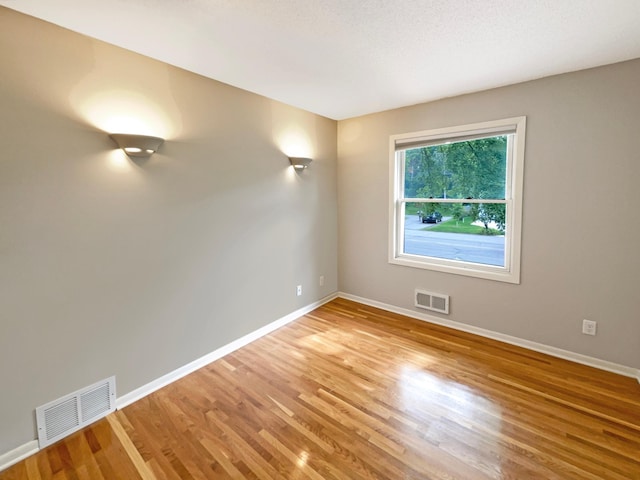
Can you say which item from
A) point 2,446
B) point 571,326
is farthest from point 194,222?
point 571,326

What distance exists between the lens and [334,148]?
13.0ft

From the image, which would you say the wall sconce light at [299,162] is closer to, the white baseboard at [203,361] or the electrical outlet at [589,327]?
the white baseboard at [203,361]

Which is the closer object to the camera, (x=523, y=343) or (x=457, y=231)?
(x=523, y=343)

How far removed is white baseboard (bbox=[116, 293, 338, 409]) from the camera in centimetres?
221

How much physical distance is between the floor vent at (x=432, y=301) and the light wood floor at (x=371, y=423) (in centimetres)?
56

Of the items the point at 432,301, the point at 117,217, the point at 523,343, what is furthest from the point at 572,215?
A: the point at 117,217

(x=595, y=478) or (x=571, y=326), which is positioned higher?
(x=571, y=326)

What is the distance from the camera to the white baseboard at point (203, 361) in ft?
7.23

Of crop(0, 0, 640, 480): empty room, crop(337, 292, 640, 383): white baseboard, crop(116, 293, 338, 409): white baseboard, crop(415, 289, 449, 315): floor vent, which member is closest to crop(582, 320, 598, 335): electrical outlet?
crop(0, 0, 640, 480): empty room

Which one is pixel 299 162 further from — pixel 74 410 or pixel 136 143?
pixel 74 410

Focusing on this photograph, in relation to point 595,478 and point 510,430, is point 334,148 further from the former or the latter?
point 595,478

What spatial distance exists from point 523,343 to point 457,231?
123cm

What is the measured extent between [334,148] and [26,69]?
2.92 meters

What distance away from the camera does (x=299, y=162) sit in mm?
3295
